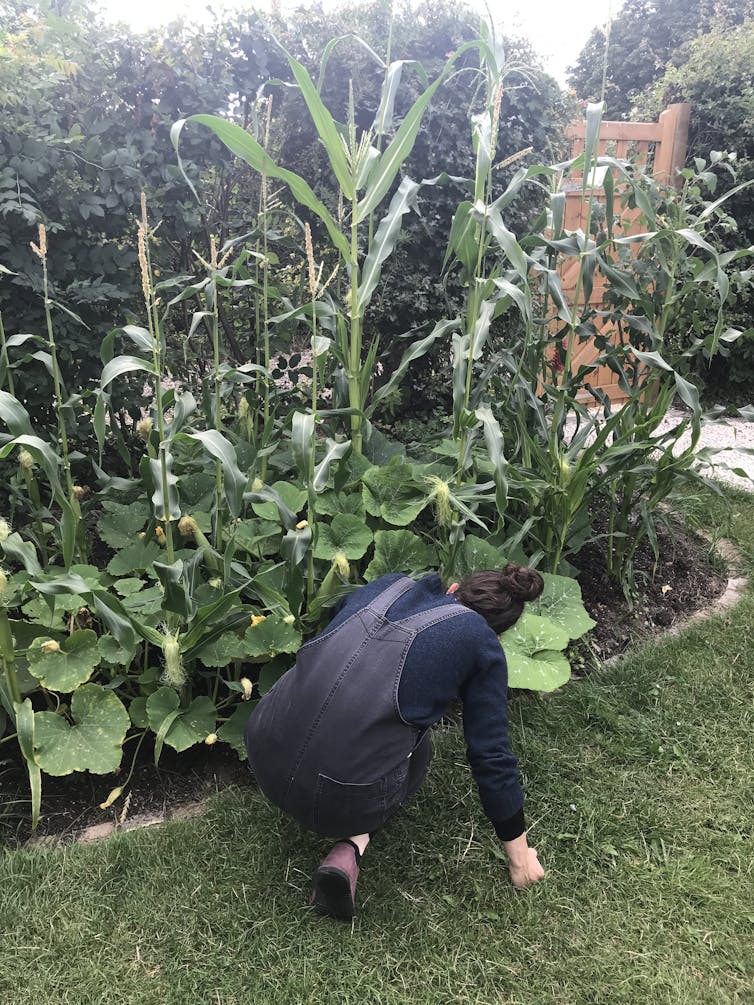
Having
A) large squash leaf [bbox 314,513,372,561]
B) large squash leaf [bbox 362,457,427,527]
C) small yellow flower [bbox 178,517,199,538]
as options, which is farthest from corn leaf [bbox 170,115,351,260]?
small yellow flower [bbox 178,517,199,538]

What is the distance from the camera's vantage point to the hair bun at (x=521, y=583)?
1700 mm

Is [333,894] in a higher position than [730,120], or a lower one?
lower

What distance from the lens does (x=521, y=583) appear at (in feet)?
5.63

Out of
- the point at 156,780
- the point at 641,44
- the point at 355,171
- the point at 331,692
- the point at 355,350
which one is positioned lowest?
the point at 156,780

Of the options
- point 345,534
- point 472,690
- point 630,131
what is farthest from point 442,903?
point 630,131

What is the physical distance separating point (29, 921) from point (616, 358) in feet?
8.38

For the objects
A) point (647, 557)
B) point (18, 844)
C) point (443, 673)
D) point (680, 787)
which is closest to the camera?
point (443, 673)

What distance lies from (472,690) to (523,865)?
19.1 inches

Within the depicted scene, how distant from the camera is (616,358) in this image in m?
2.75

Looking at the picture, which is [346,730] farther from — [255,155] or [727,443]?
[727,443]

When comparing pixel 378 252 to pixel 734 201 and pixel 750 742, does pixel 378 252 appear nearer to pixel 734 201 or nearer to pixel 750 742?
pixel 750 742

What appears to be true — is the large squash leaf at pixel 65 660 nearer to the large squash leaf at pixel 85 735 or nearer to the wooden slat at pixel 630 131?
the large squash leaf at pixel 85 735

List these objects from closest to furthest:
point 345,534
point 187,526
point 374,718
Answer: point 374,718
point 187,526
point 345,534

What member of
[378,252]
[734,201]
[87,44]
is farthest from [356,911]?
[734,201]
